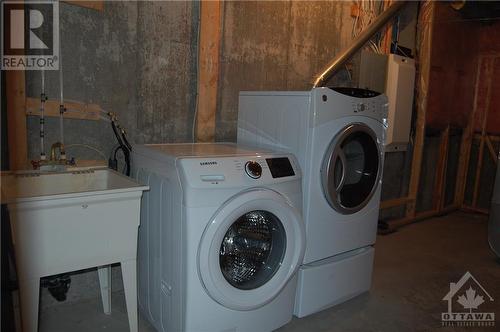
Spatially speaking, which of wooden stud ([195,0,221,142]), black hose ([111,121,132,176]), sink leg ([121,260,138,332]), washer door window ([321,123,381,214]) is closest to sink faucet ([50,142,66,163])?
black hose ([111,121,132,176])

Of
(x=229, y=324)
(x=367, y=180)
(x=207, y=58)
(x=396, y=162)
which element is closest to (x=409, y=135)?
(x=396, y=162)

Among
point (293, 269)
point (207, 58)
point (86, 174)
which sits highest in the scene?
point (207, 58)

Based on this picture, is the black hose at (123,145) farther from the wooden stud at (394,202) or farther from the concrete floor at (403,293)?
the wooden stud at (394,202)

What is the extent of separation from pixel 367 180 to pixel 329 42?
1.44 metres

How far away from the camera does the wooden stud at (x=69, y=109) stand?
1847 millimetres

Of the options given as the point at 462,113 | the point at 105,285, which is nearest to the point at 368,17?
the point at 462,113

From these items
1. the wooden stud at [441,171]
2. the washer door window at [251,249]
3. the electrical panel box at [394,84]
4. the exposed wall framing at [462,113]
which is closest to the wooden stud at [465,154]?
the exposed wall framing at [462,113]

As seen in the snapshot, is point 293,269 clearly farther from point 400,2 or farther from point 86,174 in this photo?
point 400,2

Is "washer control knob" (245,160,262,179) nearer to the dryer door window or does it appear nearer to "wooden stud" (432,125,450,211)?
the dryer door window

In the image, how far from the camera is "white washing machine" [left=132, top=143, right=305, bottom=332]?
1594 millimetres

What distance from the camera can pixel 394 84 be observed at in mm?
3539

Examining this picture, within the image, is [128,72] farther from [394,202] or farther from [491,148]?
[491,148]

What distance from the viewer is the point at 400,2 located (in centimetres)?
355

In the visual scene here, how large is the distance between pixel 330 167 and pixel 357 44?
1.70m
